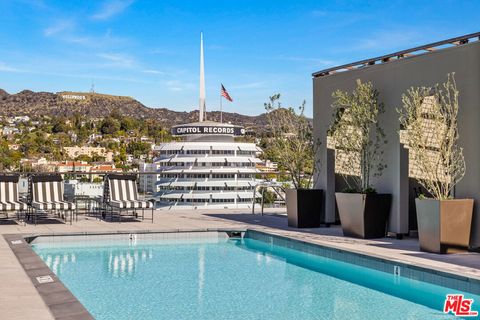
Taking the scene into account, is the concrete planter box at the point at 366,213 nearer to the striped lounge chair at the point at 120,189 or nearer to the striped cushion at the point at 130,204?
the striped cushion at the point at 130,204

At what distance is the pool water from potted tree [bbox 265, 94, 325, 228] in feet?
4.33

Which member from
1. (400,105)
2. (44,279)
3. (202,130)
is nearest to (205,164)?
(202,130)

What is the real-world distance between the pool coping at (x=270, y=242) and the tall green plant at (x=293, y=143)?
1510 mm

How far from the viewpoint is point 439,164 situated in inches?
305

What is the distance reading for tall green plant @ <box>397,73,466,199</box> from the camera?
764 cm

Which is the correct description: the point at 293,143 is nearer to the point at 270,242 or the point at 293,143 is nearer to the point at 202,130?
the point at 270,242

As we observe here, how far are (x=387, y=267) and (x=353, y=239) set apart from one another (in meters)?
2.09

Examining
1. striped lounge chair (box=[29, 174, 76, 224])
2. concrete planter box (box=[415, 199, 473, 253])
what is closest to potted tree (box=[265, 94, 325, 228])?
concrete planter box (box=[415, 199, 473, 253])

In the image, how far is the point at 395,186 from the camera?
8922 mm

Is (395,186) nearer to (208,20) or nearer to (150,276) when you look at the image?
(150,276)

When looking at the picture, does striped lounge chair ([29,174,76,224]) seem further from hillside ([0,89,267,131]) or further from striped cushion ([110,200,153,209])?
hillside ([0,89,267,131])

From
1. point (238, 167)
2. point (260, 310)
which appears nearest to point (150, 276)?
point (260, 310)

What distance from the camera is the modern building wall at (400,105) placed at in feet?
24.8

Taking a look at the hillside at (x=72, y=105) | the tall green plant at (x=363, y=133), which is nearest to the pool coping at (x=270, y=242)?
the tall green plant at (x=363, y=133)
